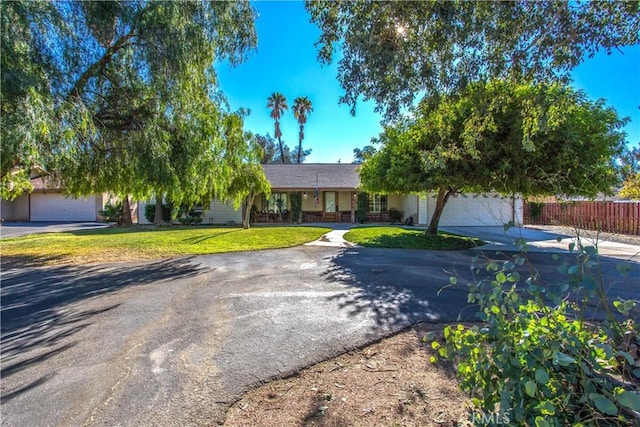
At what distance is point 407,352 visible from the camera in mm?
3494

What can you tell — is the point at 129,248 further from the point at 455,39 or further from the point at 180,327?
the point at 455,39

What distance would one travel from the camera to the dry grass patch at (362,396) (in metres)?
2.43

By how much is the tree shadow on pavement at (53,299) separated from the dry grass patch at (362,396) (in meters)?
2.29

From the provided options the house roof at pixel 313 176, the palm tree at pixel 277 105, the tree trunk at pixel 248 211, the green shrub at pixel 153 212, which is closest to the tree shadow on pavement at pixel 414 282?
the tree trunk at pixel 248 211

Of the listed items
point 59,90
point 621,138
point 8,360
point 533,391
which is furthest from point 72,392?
point 621,138

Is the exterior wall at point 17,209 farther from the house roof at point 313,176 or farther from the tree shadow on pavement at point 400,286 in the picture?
the tree shadow on pavement at point 400,286

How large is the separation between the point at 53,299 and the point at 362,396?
593 centimetres

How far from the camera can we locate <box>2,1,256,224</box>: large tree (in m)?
6.90

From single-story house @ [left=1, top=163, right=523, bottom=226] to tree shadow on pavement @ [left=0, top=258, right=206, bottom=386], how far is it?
13.8 meters

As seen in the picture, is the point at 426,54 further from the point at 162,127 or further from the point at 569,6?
the point at 162,127

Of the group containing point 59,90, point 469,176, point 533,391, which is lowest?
point 533,391

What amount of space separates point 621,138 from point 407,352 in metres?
11.2

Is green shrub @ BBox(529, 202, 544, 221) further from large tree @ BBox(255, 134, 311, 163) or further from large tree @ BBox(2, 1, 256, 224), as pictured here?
large tree @ BBox(255, 134, 311, 163)

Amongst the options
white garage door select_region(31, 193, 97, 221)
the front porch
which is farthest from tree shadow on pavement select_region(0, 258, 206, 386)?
white garage door select_region(31, 193, 97, 221)
